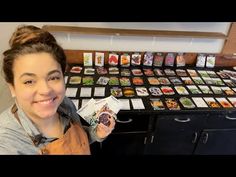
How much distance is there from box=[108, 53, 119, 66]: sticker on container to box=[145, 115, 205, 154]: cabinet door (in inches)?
28.6

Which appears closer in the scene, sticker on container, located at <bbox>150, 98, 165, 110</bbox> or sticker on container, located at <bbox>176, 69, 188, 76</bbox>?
sticker on container, located at <bbox>150, 98, 165, 110</bbox>

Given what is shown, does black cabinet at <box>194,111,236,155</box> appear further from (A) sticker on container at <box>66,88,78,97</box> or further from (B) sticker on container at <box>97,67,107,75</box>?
(A) sticker on container at <box>66,88,78,97</box>

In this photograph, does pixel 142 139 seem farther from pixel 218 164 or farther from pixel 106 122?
pixel 218 164

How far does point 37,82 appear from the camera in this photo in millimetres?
768

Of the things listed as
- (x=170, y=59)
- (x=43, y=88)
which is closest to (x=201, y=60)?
(x=170, y=59)

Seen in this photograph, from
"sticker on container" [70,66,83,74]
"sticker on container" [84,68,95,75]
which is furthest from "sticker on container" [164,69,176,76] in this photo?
"sticker on container" [70,66,83,74]

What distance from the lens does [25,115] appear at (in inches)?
32.9

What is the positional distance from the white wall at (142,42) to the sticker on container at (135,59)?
0.08 metres

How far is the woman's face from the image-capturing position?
77 cm

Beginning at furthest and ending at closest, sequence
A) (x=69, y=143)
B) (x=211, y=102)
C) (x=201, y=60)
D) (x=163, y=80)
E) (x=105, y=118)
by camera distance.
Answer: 1. (x=201, y=60)
2. (x=163, y=80)
3. (x=211, y=102)
4. (x=105, y=118)
5. (x=69, y=143)

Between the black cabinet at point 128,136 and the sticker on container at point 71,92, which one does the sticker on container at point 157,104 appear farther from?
the sticker on container at point 71,92

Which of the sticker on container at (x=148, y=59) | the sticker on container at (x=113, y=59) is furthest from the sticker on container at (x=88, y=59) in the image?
the sticker on container at (x=148, y=59)

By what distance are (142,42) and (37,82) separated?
1.49 metres

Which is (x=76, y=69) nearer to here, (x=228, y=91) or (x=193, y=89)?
(x=193, y=89)
